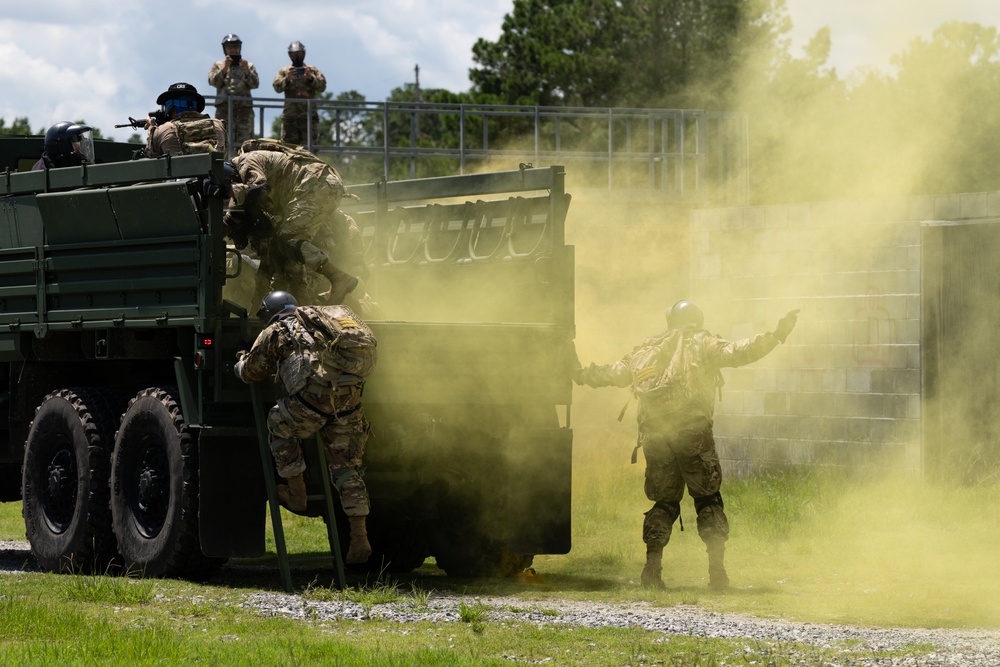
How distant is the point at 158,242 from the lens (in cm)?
1035

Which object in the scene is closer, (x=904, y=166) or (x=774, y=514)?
(x=774, y=514)

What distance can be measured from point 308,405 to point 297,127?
35.4 ft

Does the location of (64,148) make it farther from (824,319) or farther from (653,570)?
(824,319)

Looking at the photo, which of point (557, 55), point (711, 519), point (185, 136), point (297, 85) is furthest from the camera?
point (557, 55)

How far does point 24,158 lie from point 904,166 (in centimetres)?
865

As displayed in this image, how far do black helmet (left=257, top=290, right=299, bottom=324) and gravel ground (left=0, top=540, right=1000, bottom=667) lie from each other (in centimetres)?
161

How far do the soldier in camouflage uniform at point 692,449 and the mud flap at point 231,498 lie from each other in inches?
98.1

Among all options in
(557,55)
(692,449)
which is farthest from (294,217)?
(557,55)

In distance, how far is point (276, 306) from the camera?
9.96 meters

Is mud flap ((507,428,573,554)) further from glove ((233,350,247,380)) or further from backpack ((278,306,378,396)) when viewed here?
glove ((233,350,247,380))

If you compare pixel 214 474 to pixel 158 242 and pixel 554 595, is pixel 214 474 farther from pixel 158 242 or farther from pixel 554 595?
pixel 554 595

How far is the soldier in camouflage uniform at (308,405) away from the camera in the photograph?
31.8ft

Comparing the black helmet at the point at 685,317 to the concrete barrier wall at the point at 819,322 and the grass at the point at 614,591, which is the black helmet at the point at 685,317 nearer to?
the grass at the point at 614,591

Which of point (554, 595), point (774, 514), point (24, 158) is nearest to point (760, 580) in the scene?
point (554, 595)
